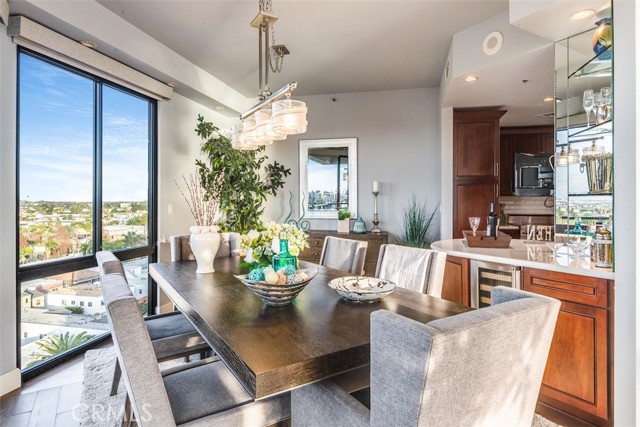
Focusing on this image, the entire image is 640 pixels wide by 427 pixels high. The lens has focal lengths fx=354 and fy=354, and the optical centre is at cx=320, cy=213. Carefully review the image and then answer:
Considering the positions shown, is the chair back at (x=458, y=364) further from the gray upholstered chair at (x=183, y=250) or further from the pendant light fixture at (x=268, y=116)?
the gray upholstered chair at (x=183, y=250)

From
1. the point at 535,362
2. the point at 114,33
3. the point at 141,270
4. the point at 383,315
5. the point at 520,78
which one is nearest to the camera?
the point at 383,315

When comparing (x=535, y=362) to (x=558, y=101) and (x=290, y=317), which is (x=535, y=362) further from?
(x=558, y=101)

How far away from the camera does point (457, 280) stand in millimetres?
2723

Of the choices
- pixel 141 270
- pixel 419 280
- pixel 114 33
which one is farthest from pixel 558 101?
pixel 141 270

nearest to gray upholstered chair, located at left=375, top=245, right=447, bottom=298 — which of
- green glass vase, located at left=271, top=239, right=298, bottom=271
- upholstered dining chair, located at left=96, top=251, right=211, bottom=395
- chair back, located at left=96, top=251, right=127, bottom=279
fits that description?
green glass vase, located at left=271, top=239, right=298, bottom=271

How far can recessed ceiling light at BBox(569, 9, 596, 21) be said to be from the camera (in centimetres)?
214

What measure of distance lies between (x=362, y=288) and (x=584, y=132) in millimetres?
1928

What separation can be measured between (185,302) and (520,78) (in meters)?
3.49

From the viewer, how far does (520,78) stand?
3.36m

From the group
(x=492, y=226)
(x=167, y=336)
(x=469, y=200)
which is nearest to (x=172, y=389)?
(x=167, y=336)

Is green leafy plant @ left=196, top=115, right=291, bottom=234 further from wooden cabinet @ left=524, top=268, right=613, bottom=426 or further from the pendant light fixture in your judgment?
wooden cabinet @ left=524, top=268, right=613, bottom=426

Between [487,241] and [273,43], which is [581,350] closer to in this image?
[487,241]

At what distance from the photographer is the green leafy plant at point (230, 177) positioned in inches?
163

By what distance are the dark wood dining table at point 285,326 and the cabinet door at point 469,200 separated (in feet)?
9.38
